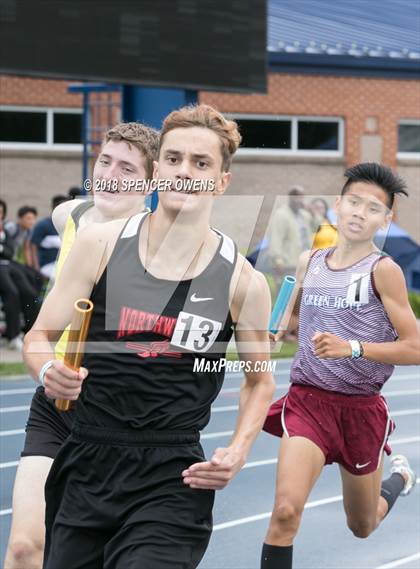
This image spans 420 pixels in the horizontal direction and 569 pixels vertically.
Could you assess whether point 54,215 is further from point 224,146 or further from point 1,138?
point 1,138

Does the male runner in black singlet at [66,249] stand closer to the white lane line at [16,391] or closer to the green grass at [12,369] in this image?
the white lane line at [16,391]

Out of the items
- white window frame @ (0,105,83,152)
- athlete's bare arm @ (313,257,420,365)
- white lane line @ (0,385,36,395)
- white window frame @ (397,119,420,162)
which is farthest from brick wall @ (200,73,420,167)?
athlete's bare arm @ (313,257,420,365)

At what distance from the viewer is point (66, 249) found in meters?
5.14

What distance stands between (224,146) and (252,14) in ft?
33.3

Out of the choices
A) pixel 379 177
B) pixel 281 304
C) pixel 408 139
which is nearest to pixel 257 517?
pixel 379 177

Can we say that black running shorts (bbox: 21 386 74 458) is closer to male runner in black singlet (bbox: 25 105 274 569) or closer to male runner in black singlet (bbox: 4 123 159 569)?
male runner in black singlet (bbox: 4 123 159 569)

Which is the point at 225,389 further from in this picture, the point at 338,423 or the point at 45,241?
the point at 338,423

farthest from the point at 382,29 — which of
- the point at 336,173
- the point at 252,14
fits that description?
the point at 252,14

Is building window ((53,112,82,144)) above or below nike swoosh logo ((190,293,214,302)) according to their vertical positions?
above

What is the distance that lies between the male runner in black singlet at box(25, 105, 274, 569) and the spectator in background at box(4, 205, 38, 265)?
1213 centimetres

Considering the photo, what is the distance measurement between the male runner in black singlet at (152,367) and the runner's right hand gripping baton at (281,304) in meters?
1.29

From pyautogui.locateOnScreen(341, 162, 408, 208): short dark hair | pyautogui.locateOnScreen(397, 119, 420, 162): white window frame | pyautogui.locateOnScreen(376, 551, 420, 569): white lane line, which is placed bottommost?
pyautogui.locateOnScreen(376, 551, 420, 569): white lane line

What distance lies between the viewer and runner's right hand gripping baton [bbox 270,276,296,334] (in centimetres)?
557

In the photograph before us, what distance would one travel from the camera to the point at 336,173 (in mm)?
27688
